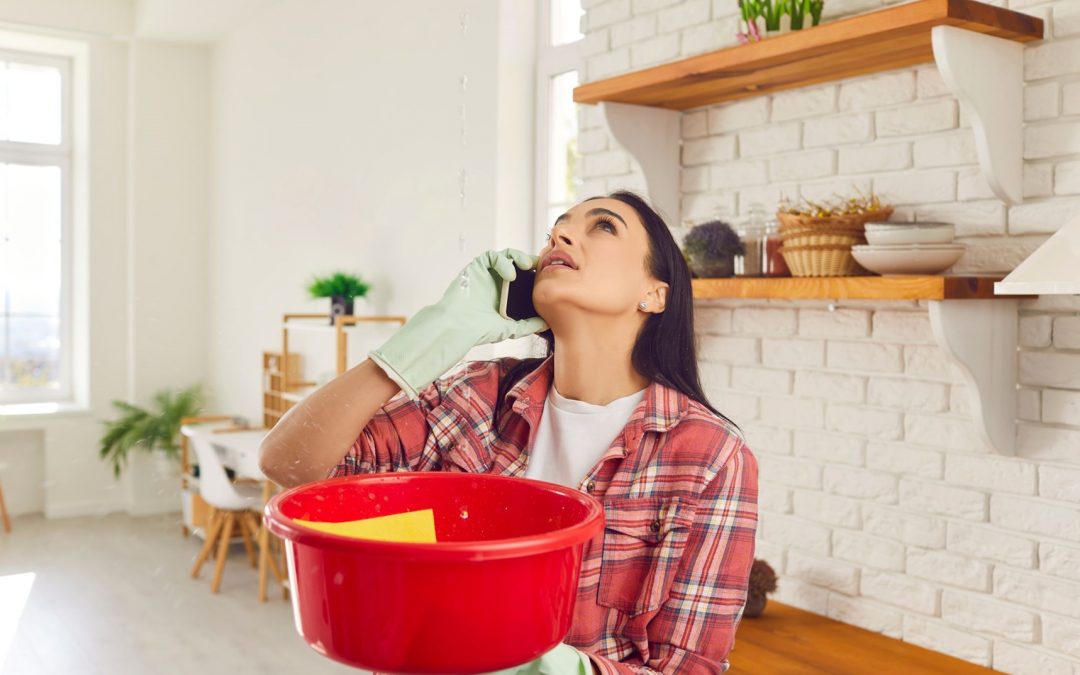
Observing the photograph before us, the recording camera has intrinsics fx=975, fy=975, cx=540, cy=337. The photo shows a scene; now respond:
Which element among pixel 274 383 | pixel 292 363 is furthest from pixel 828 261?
pixel 274 383

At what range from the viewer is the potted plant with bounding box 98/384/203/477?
→ 5.37m

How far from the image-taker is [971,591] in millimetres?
1553

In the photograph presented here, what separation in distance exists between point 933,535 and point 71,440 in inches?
202

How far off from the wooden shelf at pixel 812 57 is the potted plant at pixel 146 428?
13.7ft

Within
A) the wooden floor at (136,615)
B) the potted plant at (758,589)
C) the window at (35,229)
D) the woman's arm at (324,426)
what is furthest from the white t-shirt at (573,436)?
the window at (35,229)

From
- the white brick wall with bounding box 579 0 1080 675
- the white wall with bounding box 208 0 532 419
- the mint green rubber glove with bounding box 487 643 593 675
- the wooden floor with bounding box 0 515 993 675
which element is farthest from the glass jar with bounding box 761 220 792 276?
the wooden floor with bounding box 0 515 993 675

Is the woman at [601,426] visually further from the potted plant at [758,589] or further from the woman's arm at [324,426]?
the potted plant at [758,589]

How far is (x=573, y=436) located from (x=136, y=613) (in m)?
3.19

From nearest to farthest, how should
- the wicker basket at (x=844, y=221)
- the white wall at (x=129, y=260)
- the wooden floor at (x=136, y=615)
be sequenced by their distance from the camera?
1. the wicker basket at (x=844, y=221)
2. the wooden floor at (x=136, y=615)
3. the white wall at (x=129, y=260)

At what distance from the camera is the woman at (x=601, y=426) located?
1112 millimetres

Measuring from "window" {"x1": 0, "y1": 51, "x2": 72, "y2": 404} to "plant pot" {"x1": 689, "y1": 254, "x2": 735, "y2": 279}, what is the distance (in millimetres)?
4653

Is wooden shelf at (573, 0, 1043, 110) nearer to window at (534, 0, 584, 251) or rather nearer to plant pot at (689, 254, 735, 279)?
plant pot at (689, 254, 735, 279)

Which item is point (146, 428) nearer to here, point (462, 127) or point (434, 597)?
point (462, 127)

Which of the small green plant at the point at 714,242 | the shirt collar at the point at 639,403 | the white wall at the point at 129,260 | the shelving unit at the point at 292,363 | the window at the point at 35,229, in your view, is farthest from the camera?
the white wall at the point at 129,260
